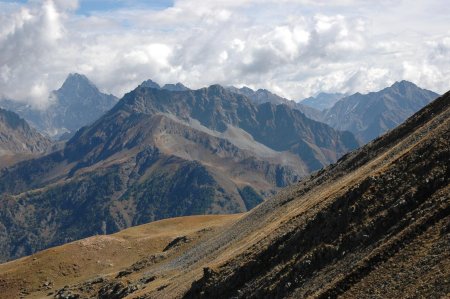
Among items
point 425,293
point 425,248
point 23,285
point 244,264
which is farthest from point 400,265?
point 23,285

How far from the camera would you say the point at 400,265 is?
39594mm

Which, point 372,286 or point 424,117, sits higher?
point 424,117

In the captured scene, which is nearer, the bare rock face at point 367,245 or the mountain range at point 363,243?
the bare rock face at point 367,245

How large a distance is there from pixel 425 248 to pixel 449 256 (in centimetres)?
313

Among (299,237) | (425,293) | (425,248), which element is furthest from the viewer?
(299,237)

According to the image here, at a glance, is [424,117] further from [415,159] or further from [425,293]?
[425,293]

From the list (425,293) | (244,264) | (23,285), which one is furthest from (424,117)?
(23,285)

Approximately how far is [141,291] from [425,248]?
181 ft

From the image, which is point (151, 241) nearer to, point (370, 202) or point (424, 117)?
point (424, 117)

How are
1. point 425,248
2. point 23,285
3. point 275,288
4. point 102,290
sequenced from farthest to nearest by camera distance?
point 23,285 → point 102,290 → point 275,288 → point 425,248

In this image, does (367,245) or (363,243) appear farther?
(363,243)

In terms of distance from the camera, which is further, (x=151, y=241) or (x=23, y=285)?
(x=151, y=241)

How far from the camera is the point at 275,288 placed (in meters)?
49.9

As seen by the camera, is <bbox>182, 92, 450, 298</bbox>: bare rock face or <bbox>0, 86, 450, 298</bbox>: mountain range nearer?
<bbox>182, 92, 450, 298</bbox>: bare rock face
